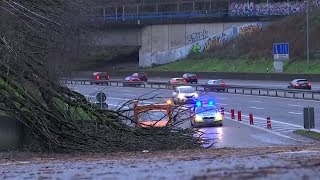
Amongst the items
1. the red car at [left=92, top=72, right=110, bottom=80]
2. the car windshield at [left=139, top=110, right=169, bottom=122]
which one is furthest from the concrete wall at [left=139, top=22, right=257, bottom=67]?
the car windshield at [left=139, top=110, right=169, bottom=122]

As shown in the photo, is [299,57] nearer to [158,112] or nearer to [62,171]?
[158,112]

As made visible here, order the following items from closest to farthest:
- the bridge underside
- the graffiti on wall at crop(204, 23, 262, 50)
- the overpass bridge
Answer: the graffiti on wall at crop(204, 23, 262, 50)
the overpass bridge
the bridge underside

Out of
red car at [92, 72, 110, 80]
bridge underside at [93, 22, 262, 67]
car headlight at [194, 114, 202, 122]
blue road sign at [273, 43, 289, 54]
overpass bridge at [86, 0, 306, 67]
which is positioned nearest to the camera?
car headlight at [194, 114, 202, 122]

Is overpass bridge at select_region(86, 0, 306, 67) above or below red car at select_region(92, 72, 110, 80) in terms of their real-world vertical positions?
above

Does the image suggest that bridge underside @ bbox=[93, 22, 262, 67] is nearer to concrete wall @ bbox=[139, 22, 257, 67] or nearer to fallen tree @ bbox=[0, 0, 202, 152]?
concrete wall @ bbox=[139, 22, 257, 67]

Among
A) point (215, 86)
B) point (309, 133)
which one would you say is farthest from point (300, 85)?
point (309, 133)

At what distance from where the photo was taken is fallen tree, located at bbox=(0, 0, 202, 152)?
A: 16.8 metres

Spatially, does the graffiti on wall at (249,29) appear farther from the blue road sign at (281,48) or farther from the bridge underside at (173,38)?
the blue road sign at (281,48)

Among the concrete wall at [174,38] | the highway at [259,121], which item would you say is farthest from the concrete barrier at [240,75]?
the highway at [259,121]

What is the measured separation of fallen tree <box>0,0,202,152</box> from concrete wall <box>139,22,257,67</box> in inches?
2579

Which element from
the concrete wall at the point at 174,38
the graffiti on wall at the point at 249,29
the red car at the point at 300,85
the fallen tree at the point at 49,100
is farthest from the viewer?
the concrete wall at the point at 174,38

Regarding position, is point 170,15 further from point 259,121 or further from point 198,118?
point 198,118

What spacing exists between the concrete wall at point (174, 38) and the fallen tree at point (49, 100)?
215 feet

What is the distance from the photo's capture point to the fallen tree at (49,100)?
1675 cm
